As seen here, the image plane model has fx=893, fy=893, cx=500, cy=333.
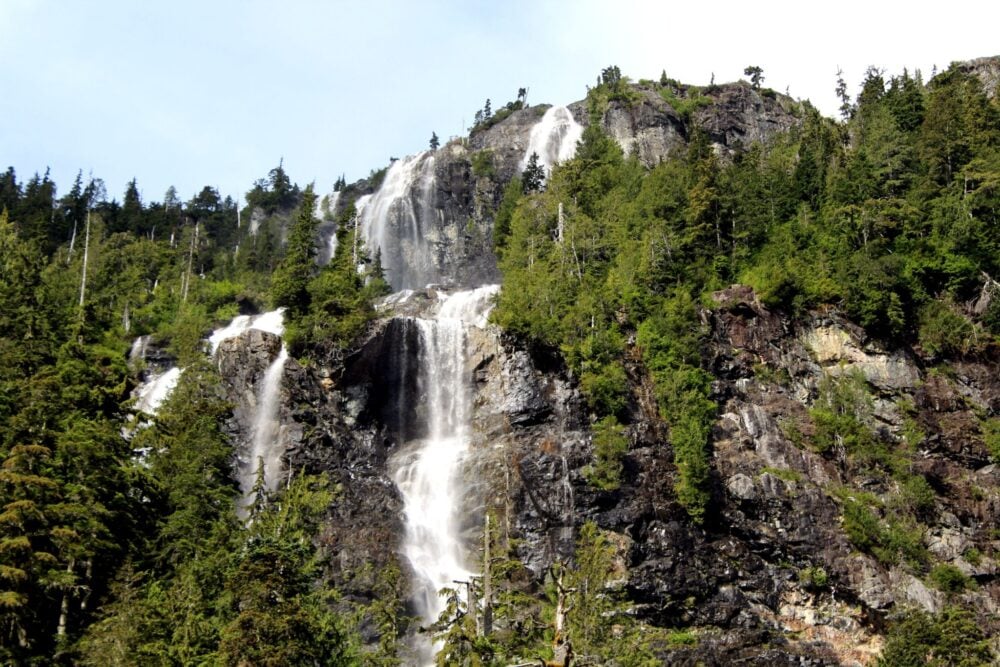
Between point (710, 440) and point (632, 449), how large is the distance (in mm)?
5085

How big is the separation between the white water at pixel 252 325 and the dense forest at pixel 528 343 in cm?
135

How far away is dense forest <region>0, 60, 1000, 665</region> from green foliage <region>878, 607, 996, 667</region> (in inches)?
4.4

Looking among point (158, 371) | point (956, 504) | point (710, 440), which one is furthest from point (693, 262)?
point (158, 371)

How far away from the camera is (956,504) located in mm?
49406

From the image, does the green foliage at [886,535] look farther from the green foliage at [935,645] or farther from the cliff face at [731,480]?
the green foliage at [935,645]

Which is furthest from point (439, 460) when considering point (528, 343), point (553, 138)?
point (553, 138)

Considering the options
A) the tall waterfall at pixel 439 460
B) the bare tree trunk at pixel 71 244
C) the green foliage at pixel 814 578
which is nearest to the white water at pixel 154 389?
the tall waterfall at pixel 439 460

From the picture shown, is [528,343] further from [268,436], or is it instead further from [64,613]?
[64,613]

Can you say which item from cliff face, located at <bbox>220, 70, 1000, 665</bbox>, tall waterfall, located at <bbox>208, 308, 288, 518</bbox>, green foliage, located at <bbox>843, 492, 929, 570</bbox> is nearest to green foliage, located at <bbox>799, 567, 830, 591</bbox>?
cliff face, located at <bbox>220, 70, 1000, 665</bbox>

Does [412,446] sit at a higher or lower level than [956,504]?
higher

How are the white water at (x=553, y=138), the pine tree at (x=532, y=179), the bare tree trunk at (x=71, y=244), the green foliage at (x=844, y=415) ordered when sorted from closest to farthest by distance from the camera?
the green foliage at (x=844, y=415)
the pine tree at (x=532, y=179)
the bare tree trunk at (x=71, y=244)
the white water at (x=553, y=138)

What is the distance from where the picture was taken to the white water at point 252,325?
63.6 m

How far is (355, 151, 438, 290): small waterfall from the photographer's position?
88312 mm

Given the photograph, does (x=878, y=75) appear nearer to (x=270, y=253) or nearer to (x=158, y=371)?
(x=270, y=253)
